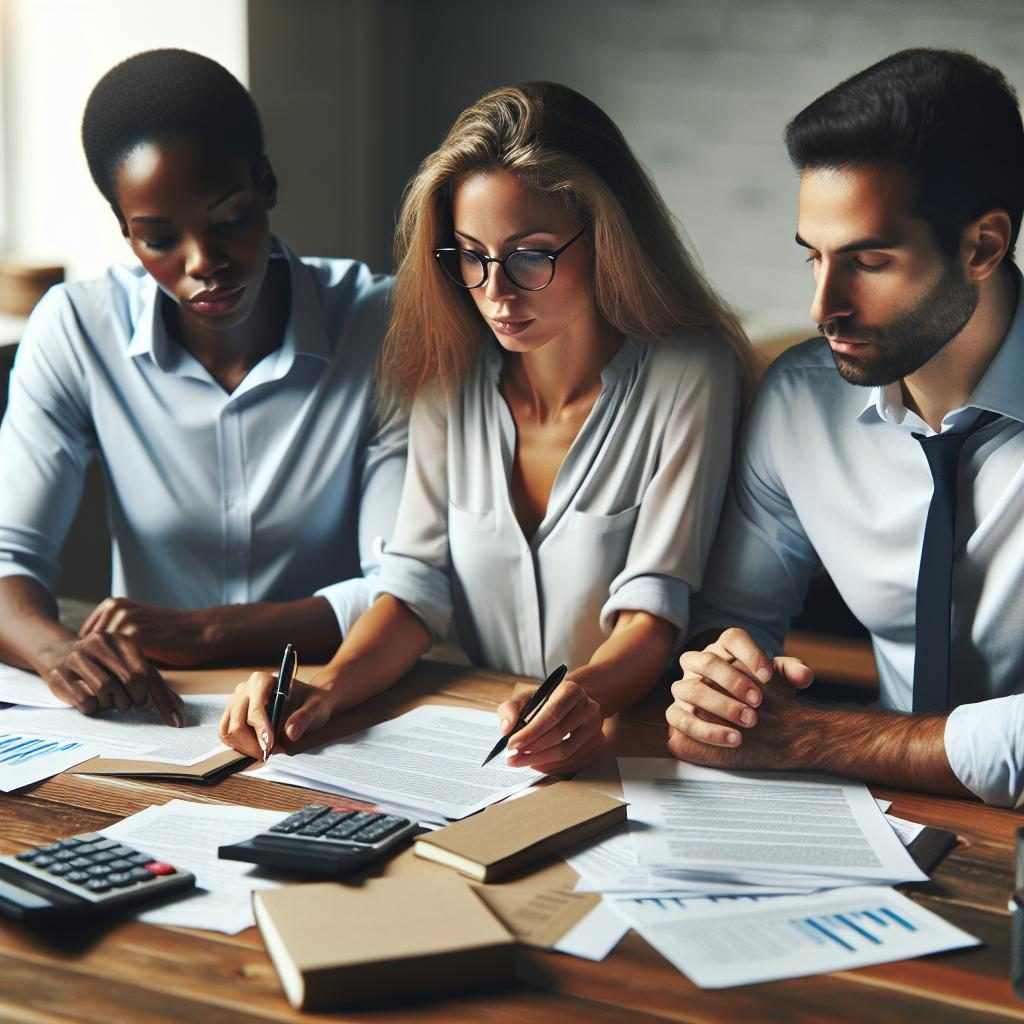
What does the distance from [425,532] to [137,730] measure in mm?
543

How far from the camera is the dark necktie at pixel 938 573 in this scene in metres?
1.64

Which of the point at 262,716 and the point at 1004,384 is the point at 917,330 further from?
the point at 262,716

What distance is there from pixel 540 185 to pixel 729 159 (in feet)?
8.42

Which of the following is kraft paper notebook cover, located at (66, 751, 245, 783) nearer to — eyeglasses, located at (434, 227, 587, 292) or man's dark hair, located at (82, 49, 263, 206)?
eyeglasses, located at (434, 227, 587, 292)

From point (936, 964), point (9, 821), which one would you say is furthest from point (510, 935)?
point (9, 821)

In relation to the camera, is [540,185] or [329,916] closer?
[329,916]

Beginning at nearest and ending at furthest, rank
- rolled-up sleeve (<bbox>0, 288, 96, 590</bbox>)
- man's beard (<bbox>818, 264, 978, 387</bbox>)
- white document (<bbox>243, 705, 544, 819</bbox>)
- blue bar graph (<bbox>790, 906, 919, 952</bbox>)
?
blue bar graph (<bbox>790, 906, 919, 952</bbox>), white document (<bbox>243, 705, 544, 819</bbox>), man's beard (<bbox>818, 264, 978, 387</bbox>), rolled-up sleeve (<bbox>0, 288, 96, 590</bbox>)

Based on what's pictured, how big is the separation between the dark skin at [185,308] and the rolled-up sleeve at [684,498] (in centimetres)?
47

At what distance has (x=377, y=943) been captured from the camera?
104 centimetres

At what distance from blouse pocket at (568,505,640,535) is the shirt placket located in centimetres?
60

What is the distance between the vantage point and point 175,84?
197 centimetres

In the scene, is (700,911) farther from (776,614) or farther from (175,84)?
(175,84)

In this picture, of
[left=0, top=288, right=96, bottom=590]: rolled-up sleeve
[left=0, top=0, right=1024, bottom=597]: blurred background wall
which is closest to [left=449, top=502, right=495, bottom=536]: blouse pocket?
[left=0, top=288, right=96, bottom=590]: rolled-up sleeve

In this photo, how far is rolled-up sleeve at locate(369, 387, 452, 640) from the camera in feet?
6.30
